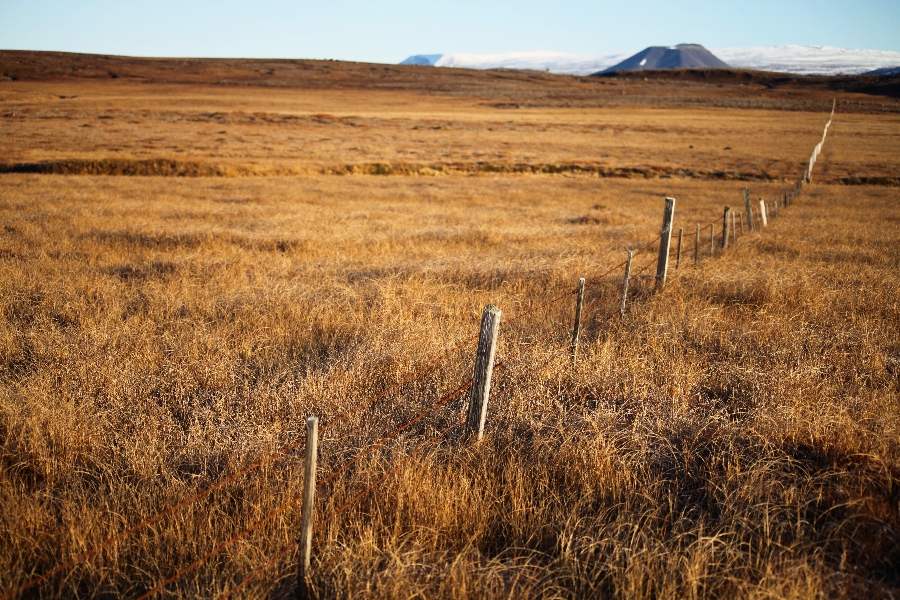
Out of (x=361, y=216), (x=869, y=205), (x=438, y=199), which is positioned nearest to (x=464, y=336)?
(x=361, y=216)

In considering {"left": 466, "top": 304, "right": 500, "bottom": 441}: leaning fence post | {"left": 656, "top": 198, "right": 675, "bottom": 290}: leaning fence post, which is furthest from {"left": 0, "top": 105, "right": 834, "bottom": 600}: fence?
{"left": 656, "top": 198, "right": 675, "bottom": 290}: leaning fence post

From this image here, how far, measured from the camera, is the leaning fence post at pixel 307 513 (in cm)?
261

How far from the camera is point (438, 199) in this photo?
72.8 feet

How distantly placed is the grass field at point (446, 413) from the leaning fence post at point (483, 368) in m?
0.22

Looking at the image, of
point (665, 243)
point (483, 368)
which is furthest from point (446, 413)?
point (665, 243)

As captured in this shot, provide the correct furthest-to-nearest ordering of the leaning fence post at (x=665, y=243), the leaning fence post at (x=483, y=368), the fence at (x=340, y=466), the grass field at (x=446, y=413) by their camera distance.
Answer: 1. the leaning fence post at (x=665, y=243)
2. the leaning fence post at (x=483, y=368)
3. the grass field at (x=446, y=413)
4. the fence at (x=340, y=466)

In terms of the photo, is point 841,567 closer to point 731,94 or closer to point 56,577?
point 56,577

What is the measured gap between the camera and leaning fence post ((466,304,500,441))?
150 inches

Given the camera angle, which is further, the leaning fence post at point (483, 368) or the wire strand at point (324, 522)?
the leaning fence post at point (483, 368)

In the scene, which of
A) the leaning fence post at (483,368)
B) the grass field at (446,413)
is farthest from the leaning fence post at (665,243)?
the leaning fence post at (483,368)

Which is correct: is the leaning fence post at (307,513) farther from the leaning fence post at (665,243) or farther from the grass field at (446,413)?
the leaning fence post at (665,243)

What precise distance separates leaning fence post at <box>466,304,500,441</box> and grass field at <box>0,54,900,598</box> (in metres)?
0.22

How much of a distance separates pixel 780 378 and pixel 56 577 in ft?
18.6

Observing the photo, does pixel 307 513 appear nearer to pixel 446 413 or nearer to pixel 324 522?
pixel 324 522
